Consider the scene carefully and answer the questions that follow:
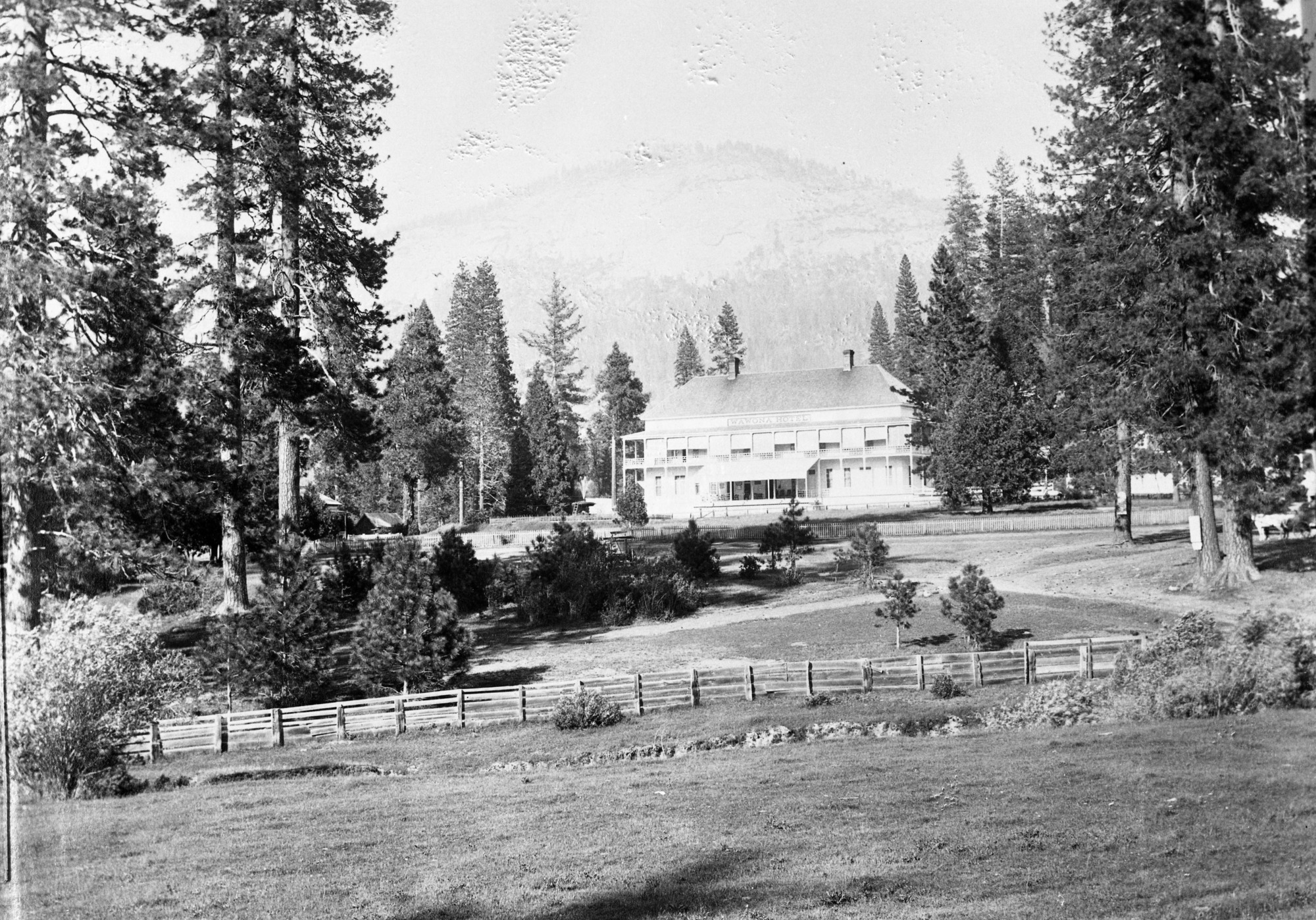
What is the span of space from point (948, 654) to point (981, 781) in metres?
7.57

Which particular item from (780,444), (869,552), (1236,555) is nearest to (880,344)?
(780,444)

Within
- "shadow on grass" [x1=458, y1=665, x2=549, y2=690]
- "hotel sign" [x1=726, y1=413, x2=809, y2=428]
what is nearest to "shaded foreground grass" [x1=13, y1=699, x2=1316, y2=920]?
"shadow on grass" [x1=458, y1=665, x2=549, y2=690]

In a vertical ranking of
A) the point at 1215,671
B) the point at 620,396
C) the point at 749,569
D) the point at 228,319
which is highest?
the point at 620,396

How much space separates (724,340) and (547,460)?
36.6m

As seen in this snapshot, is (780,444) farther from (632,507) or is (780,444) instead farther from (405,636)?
(405,636)

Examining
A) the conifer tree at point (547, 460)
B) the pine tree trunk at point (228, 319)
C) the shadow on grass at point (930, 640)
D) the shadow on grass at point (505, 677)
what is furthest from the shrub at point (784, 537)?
the conifer tree at point (547, 460)

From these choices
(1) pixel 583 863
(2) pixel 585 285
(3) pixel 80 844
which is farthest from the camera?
(2) pixel 585 285

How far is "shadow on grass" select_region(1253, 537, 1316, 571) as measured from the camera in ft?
88.2

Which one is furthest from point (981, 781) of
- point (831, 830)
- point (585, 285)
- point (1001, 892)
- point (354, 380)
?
point (585, 285)

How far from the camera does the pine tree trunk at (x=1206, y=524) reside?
27.1 metres

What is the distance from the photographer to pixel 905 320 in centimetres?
9231

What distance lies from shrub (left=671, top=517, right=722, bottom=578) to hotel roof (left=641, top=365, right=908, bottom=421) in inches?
1453

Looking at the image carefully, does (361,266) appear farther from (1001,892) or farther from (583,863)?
(1001,892)

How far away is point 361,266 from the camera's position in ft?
102
